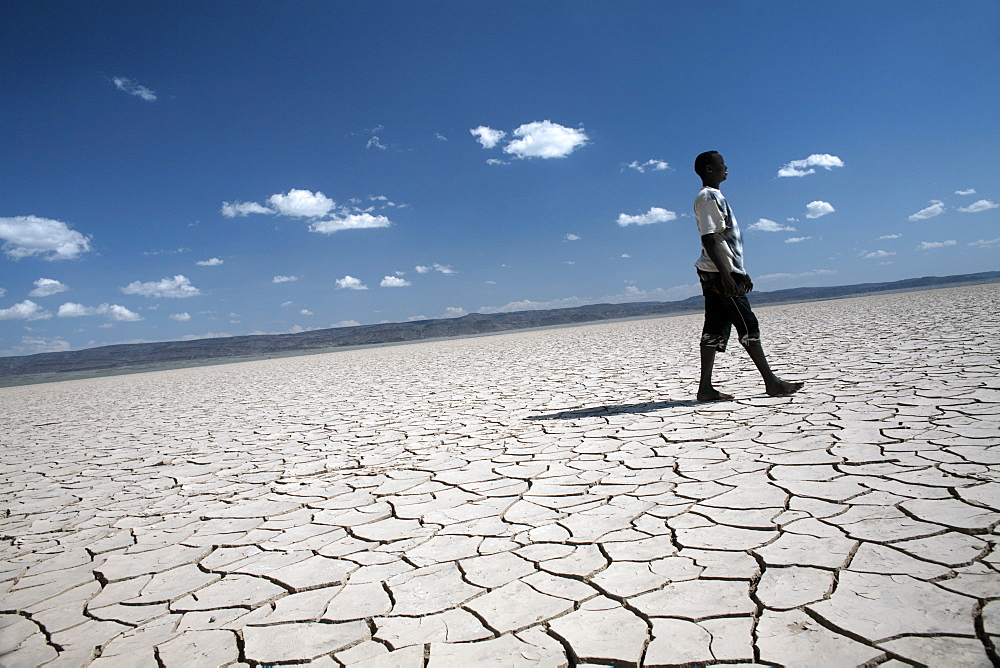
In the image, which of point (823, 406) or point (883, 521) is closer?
point (883, 521)

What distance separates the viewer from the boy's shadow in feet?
12.5

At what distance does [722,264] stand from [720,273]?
0.07 metres

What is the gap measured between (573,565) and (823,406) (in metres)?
2.38

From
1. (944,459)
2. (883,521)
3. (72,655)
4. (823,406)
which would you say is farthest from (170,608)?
(823,406)

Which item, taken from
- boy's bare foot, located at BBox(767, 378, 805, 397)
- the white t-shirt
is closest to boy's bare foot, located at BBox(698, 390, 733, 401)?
boy's bare foot, located at BBox(767, 378, 805, 397)

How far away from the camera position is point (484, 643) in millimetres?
1296

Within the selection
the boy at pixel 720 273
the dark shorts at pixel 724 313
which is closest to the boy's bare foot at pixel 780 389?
the boy at pixel 720 273

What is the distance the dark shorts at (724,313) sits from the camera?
11.6 feet

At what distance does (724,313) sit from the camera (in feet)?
11.9

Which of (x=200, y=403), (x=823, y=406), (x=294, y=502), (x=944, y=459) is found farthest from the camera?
(x=200, y=403)

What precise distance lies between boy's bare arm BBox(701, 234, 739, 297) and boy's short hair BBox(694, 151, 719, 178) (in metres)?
0.48

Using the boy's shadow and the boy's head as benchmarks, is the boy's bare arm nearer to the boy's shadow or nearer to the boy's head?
the boy's head

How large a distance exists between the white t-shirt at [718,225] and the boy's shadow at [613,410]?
929mm

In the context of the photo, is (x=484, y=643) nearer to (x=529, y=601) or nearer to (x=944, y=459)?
(x=529, y=601)
